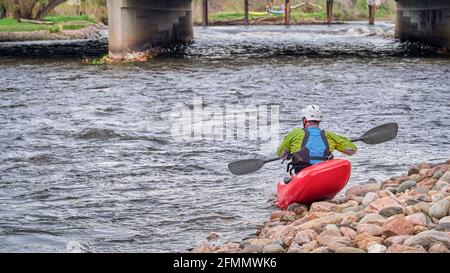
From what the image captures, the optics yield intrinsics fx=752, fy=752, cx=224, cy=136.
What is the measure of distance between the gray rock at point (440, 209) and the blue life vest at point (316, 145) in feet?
6.98

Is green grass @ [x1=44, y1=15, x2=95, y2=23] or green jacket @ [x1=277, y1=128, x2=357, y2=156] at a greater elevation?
green grass @ [x1=44, y1=15, x2=95, y2=23]

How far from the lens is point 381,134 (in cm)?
1157

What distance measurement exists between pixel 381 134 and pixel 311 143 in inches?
63.7

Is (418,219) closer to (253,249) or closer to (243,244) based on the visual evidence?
(253,249)

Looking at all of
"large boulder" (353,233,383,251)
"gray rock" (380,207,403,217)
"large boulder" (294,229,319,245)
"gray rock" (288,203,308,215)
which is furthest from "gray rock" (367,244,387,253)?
"gray rock" (288,203,308,215)

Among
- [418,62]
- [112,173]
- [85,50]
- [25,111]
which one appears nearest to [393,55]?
[418,62]

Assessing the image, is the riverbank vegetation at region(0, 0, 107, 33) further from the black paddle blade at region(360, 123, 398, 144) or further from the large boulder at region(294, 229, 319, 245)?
the large boulder at region(294, 229, 319, 245)

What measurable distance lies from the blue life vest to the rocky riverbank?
0.65 metres

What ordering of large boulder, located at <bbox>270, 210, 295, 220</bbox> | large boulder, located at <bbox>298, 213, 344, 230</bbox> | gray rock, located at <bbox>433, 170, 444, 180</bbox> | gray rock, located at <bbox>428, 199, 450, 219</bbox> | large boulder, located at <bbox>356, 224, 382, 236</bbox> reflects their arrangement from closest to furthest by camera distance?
large boulder, located at <bbox>356, 224, 382, 236</bbox>
gray rock, located at <bbox>428, 199, 450, 219</bbox>
large boulder, located at <bbox>298, 213, 344, 230</bbox>
large boulder, located at <bbox>270, 210, 295, 220</bbox>
gray rock, located at <bbox>433, 170, 444, 180</bbox>

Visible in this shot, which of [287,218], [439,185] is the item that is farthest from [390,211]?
[287,218]

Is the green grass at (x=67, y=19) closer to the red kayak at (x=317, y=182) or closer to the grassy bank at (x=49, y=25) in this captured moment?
the grassy bank at (x=49, y=25)

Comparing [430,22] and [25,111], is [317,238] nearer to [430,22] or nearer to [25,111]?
[25,111]

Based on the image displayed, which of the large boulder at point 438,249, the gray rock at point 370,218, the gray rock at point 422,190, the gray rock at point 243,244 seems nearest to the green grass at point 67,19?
the gray rock at point 422,190

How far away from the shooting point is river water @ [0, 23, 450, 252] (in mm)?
10133
